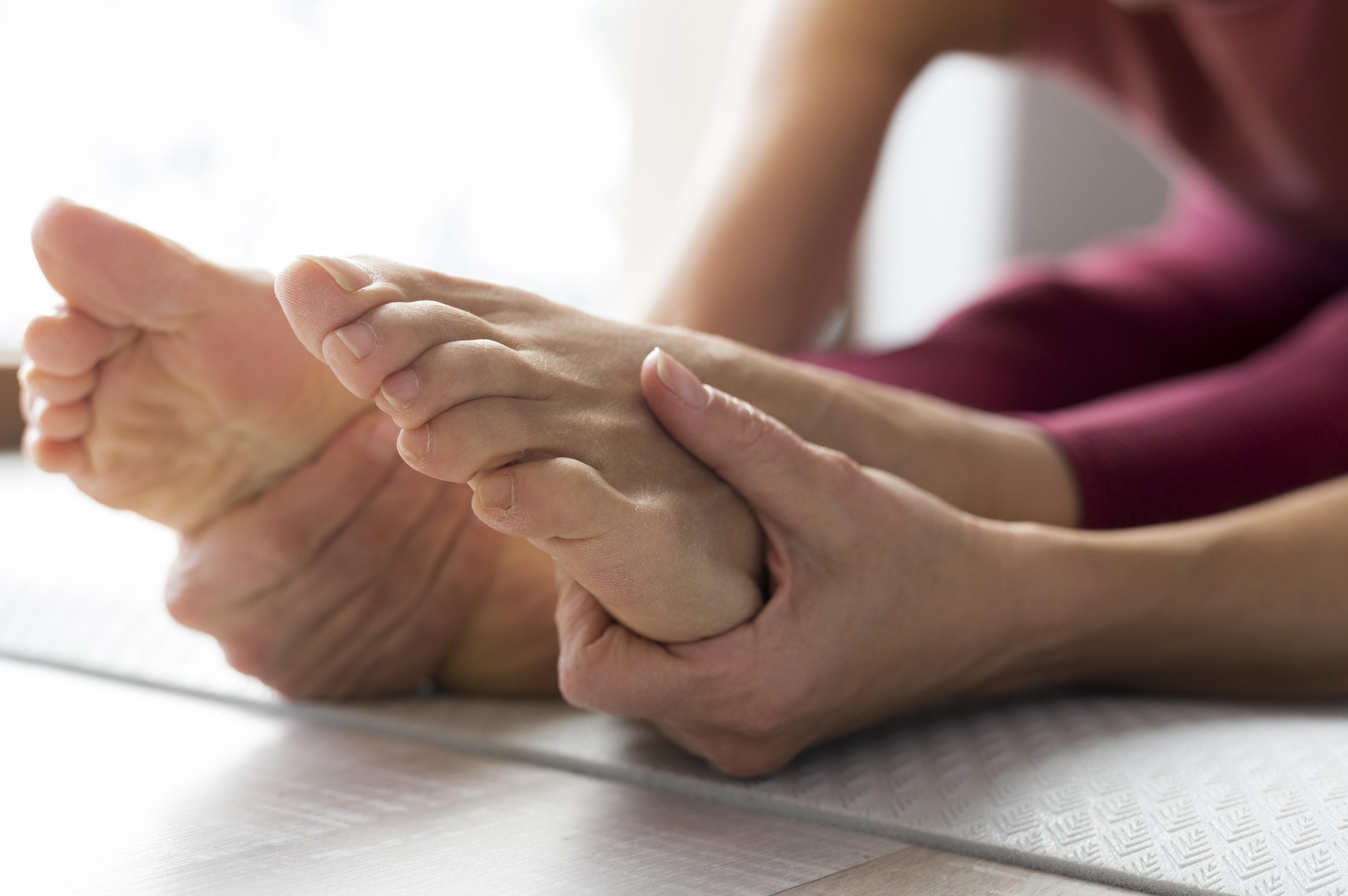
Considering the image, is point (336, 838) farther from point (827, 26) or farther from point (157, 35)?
point (157, 35)

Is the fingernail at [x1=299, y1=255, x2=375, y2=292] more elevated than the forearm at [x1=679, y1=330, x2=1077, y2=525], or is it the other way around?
the fingernail at [x1=299, y1=255, x2=375, y2=292]

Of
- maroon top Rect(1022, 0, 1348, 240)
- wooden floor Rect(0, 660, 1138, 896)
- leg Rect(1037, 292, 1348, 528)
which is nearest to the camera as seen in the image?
wooden floor Rect(0, 660, 1138, 896)

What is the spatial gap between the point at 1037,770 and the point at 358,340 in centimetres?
36

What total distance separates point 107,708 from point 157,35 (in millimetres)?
1919

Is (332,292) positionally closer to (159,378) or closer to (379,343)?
(379,343)

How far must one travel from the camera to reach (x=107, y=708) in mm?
666

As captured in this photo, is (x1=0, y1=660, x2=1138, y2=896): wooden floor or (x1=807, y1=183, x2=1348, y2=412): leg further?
(x1=807, y1=183, x2=1348, y2=412): leg

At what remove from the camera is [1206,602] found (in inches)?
24.4

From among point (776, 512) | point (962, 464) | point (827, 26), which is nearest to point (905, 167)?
point (827, 26)

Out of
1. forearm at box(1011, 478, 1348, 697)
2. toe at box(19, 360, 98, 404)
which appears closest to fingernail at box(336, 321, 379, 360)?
toe at box(19, 360, 98, 404)

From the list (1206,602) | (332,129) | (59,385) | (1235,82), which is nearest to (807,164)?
(1235,82)

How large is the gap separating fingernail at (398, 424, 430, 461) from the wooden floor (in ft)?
0.50

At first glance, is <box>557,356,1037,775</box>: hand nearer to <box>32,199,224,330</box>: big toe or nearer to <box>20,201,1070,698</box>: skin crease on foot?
<box>20,201,1070,698</box>: skin crease on foot

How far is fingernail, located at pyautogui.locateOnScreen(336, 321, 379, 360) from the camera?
0.44 m
